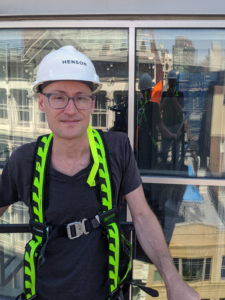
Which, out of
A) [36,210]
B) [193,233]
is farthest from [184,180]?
[36,210]

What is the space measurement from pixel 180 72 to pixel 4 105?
1.61 meters

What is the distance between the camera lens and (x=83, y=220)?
4.13 ft

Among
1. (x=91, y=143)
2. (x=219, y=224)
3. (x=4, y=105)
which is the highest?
(x=4, y=105)

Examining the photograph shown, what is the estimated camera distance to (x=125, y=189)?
1352 millimetres

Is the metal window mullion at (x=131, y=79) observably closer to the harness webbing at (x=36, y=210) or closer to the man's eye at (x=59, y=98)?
the harness webbing at (x=36, y=210)

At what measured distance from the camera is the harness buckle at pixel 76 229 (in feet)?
4.08

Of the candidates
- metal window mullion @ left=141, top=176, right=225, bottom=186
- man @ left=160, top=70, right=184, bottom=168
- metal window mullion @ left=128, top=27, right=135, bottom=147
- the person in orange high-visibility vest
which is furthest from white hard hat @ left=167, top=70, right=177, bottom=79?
metal window mullion @ left=141, top=176, right=225, bottom=186

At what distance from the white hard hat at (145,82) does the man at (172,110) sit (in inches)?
6.0

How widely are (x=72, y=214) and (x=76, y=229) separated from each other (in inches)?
2.5

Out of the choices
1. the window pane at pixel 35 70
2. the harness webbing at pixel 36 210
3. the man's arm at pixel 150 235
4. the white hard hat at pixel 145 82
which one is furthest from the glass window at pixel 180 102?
the harness webbing at pixel 36 210

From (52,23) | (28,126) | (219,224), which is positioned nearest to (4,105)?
(28,126)

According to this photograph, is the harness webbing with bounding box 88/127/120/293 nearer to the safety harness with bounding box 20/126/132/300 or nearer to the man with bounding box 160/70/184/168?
the safety harness with bounding box 20/126/132/300

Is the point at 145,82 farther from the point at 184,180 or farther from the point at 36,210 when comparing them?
the point at 36,210
